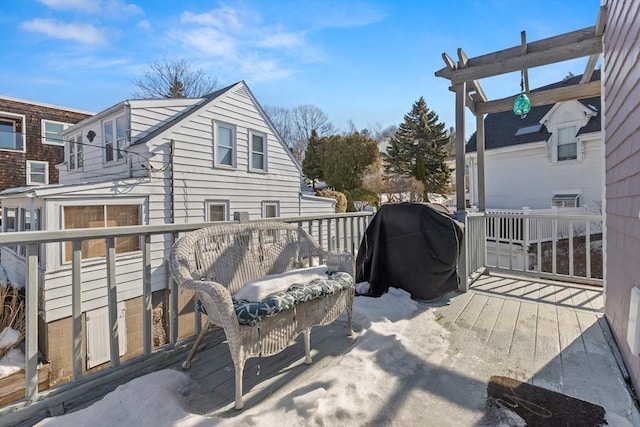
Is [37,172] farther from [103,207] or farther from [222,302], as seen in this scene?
[222,302]

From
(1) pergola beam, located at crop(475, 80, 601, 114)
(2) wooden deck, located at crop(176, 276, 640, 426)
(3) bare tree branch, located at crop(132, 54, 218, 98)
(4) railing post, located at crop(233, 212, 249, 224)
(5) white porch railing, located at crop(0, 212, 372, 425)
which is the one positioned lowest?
(2) wooden deck, located at crop(176, 276, 640, 426)

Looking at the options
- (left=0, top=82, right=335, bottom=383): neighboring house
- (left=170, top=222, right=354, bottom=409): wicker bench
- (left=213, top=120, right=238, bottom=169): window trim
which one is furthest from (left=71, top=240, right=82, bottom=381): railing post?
(left=213, top=120, right=238, bottom=169): window trim

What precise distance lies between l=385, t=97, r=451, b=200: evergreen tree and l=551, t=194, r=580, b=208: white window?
6.39m

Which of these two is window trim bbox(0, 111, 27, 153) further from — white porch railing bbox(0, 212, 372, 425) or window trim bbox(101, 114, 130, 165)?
white porch railing bbox(0, 212, 372, 425)

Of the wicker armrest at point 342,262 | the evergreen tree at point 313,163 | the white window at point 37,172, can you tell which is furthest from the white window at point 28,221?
the evergreen tree at point 313,163

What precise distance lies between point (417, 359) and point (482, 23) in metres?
5.09

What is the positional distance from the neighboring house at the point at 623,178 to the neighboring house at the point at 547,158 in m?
8.52

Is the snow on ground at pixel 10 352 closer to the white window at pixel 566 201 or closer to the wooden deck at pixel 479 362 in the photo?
the wooden deck at pixel 479 362

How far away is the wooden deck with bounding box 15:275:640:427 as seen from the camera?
→ 158 cm

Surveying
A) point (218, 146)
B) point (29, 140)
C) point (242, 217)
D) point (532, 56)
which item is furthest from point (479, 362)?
point (29, 140)

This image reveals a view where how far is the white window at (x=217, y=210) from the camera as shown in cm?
891

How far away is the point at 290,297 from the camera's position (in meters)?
1.75

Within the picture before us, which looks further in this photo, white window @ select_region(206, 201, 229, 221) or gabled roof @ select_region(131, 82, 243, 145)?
white window @ select_region(206, 201, 229, 221)

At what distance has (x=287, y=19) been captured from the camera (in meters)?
6.25
